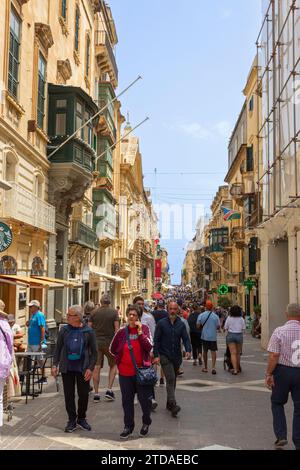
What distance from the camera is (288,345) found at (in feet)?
21.3

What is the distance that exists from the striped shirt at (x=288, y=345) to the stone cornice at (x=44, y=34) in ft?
48.5

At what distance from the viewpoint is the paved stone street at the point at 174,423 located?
6.72m

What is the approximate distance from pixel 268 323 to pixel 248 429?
1198cm

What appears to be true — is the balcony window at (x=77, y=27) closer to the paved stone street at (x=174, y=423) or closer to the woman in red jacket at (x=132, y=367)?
the paved stone street at (x=174, y=423)

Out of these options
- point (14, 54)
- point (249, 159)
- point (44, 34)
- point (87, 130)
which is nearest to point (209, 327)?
point (14, 54)

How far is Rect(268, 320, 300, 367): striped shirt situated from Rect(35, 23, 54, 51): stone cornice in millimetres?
14777

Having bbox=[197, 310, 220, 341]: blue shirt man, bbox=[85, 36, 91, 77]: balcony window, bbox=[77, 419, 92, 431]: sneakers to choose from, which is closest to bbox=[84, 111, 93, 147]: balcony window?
bbox=[85, 36, 91, 77]: balcony window

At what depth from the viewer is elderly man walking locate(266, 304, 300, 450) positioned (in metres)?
6.41

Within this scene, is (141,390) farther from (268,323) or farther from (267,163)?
(267,163)

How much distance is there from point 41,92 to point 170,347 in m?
13.2

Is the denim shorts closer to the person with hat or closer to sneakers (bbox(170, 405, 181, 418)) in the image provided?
the person with hat
